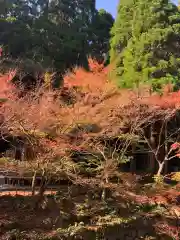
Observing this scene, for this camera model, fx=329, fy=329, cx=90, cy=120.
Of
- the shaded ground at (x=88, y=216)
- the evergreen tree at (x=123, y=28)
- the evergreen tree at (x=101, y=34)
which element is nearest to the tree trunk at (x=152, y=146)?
the shaded ground at (x=88, y=216)

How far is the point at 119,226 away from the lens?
953 cm

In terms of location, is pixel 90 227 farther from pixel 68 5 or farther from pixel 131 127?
pixel 68 5

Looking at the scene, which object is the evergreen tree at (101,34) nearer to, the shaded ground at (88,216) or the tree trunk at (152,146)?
the tree trunk at (152,146)

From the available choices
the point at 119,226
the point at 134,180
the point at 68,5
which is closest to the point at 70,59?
the point at 68,5

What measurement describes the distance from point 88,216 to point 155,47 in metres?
7.90

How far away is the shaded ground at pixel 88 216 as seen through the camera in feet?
27.6

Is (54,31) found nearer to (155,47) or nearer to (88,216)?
(155,47)

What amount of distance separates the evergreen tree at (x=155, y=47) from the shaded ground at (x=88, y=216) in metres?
5.29

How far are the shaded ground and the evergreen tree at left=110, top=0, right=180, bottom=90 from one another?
5290mm

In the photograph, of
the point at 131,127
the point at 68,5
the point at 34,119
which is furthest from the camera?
the point at 68,5

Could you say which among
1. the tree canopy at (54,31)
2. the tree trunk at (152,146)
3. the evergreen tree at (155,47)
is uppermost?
the tree canopy at (54,31)

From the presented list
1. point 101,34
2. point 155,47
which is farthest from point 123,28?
point 101,34

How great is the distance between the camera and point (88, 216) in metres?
9.44

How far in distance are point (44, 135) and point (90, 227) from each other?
286cm
